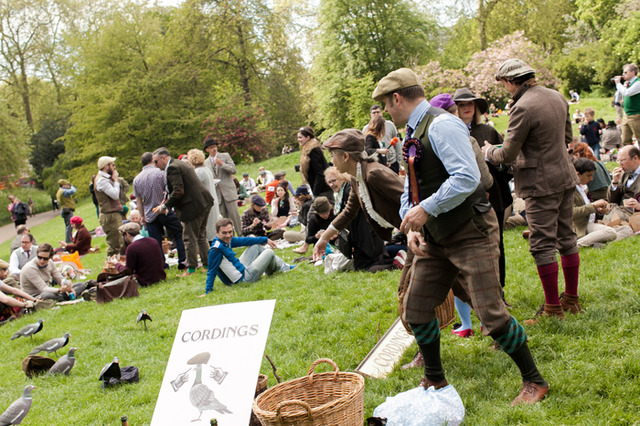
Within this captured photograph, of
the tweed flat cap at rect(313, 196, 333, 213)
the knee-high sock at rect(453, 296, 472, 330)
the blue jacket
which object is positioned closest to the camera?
the knee-high sock at rect(453, 296, 472, 330)

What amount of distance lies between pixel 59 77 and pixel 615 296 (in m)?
48.6

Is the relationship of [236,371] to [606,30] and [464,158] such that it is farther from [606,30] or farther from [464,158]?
[606,30]

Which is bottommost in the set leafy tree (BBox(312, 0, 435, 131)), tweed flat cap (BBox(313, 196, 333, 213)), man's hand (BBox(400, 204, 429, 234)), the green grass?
the green grass

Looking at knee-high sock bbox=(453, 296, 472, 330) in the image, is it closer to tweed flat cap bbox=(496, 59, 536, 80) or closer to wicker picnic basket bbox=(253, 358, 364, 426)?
wicker picnic basket bbox=(253, 358, 364, 426)

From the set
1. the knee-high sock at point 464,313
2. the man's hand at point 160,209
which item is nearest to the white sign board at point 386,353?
the knee-high sock at point 464,313

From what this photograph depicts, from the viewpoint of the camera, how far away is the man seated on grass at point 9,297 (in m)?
8.95

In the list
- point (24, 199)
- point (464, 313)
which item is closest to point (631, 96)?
point (464, 313)

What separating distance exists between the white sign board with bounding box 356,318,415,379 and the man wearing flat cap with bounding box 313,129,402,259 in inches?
36.5

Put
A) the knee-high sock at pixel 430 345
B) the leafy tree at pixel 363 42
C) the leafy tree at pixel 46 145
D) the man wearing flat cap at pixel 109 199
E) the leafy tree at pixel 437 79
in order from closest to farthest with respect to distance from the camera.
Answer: the knee-high sock at pixel 430 345 → the man wearing flat cap at pixel 109 199 → the leafy tree at pixel 437 79 → the leafy tree at pixel 363 42 → the leafy tree at pixel 46 145

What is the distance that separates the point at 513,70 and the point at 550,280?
1.73m

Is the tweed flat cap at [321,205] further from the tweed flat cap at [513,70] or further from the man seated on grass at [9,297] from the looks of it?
the man seated on grass at [9,297]

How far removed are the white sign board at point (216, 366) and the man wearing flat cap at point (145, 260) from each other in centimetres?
622

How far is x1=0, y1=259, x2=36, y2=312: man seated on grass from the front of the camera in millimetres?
8953

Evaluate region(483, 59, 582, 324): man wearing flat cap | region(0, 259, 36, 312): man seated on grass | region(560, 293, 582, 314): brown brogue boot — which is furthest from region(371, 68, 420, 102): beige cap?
region(0, 259, 36, 312): man seated on grass
